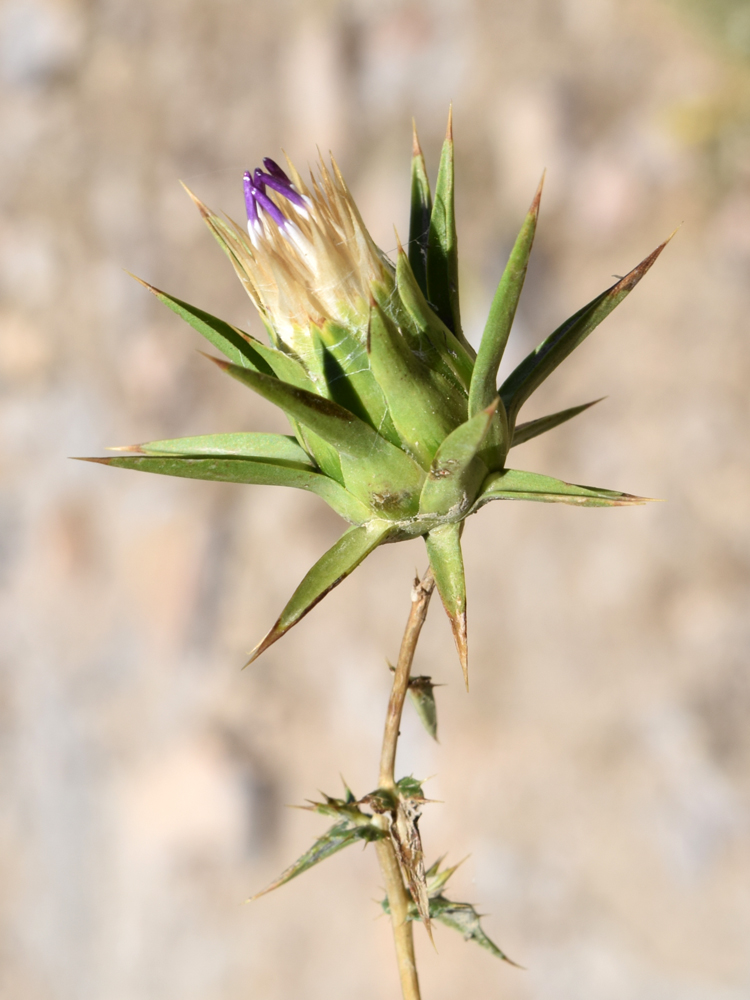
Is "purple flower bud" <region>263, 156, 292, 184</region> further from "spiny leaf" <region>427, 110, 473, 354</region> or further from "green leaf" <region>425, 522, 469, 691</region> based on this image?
"green leaf" <region>425, 522, 469, 691</region>

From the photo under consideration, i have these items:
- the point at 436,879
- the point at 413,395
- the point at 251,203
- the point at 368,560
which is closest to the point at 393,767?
the point at 436,879

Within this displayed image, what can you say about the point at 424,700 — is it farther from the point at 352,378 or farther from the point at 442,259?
the point at 442,259

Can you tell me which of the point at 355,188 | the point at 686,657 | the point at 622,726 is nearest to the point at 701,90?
the point at 355,188

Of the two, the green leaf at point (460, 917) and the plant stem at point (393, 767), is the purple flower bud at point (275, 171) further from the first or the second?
the green leaf at point (460, 917)

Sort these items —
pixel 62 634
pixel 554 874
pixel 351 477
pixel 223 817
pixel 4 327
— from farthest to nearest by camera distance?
pixel 4 327 → pixel 62 634 → pixel 223 817 → pixel 554 874 → pixel 351 477

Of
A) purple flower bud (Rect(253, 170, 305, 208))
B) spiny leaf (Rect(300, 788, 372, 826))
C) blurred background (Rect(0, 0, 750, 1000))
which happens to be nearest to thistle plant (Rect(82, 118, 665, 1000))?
purple flower bud (Rect(253, 170, 305, 208))

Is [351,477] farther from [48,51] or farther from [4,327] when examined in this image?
[48,51]

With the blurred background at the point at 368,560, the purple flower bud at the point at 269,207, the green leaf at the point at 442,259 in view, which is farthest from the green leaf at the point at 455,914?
the blurred background at the point at 368,560
